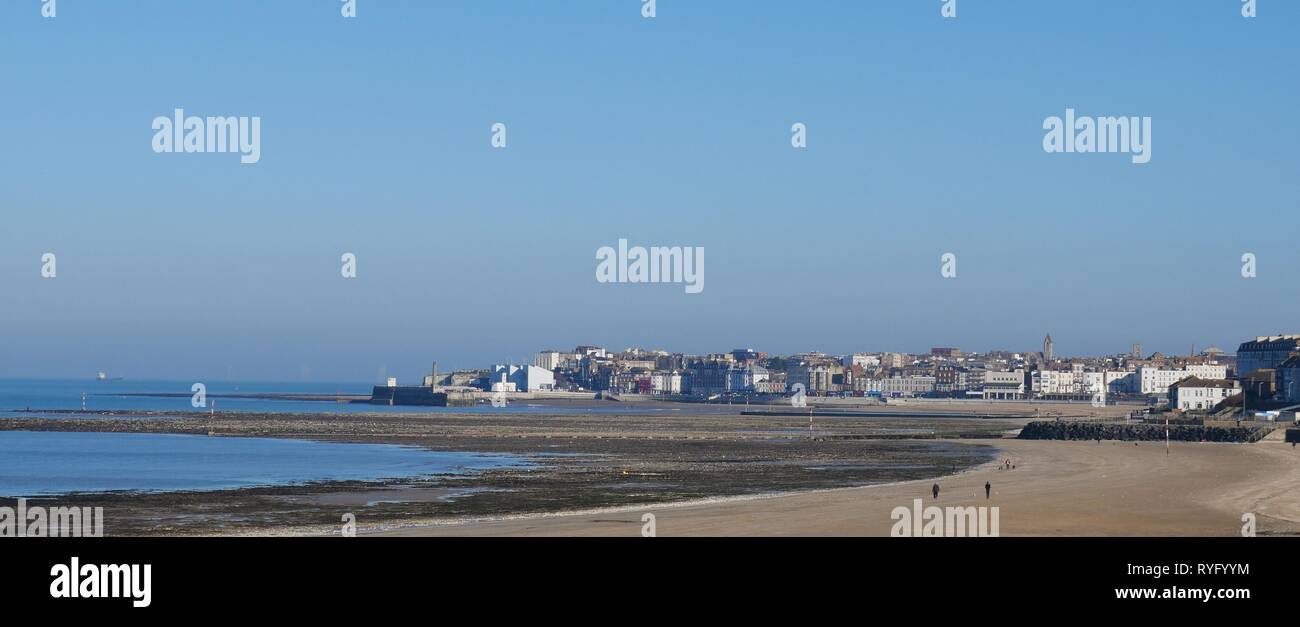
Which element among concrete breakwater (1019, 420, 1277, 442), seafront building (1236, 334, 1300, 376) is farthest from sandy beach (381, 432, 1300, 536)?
seafront building (1236, 334, 1300, 376)

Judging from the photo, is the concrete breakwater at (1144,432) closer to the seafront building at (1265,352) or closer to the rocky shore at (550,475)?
the rocky shore at (550,475)

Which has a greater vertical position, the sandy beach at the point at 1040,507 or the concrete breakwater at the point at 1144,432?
the sandy beach at the point at 1040,507

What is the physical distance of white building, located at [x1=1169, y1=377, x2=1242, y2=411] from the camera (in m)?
150

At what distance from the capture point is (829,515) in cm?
3775

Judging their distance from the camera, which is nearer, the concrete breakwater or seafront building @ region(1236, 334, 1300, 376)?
the concrete breakwater

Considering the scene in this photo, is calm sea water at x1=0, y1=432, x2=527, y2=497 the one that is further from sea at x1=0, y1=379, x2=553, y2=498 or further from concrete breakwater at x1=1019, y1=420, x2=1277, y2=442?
concrete breakwater at x1=1019, y1=420, x2=1277, y2=442

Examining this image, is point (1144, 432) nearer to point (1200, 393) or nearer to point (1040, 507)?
point (1040, 507)

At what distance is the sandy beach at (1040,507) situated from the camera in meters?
34.1

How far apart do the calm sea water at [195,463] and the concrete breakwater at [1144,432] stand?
42978mm

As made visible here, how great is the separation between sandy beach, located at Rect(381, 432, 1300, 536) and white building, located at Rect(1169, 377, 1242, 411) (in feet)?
304

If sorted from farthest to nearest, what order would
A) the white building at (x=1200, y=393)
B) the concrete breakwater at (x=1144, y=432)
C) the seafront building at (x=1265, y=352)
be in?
the seafront building at (x=1265, y=352), the white building at (x=1200, y=393), the concrete breakwater at (x=1144, y=432)

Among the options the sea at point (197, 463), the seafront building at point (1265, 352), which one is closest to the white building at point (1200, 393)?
the seafront building at point (1265, 352)
